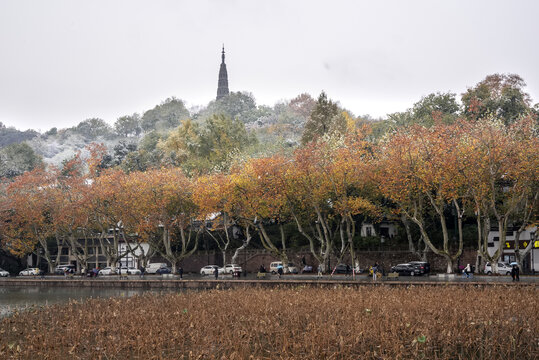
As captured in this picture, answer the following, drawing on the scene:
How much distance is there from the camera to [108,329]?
2266 centimetres

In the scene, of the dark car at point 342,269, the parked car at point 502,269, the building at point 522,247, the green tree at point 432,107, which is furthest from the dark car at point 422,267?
the green tree at point 432,107

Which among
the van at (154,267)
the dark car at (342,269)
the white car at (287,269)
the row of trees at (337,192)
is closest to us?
the row of trees at (337,192)

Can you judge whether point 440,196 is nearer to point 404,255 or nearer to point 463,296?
point 404,255

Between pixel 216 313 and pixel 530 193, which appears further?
pixel 530 193

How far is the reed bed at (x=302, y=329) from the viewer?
17.8 metres

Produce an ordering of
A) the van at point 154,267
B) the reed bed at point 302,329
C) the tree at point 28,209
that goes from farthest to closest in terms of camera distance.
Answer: the van at point 154,267 → the tree at point 28,209 → the reed bed at point 302,329

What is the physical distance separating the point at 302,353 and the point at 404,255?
151 ft

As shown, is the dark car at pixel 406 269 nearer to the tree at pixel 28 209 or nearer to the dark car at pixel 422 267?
the dark car at pixel 422 267

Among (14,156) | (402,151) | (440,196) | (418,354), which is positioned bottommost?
(418,354)

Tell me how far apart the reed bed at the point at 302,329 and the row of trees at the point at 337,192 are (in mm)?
18965

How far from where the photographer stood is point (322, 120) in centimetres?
9094

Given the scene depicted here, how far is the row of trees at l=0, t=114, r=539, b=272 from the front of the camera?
4606 cm

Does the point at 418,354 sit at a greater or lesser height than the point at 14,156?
lesser

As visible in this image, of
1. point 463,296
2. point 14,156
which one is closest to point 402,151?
point 463,296
